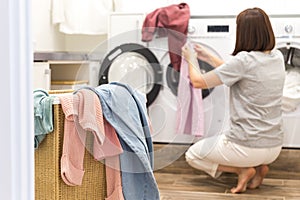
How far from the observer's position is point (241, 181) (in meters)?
2.79

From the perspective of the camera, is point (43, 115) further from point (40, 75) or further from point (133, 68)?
point (40, 75)

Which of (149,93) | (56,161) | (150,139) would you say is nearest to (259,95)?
(149,93)

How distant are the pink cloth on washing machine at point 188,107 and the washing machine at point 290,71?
59 centimetres

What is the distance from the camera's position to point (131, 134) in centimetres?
188

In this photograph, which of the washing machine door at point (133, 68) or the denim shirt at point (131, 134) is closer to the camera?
the denim shirt at point (131, 134)

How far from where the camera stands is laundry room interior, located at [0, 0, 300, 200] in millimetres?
643

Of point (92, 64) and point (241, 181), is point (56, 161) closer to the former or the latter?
point (92, 64)

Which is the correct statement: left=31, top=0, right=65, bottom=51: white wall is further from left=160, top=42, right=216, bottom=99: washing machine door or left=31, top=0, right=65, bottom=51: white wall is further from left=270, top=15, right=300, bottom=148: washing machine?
left=270, top=15, right=300, bottom=148: washing machine

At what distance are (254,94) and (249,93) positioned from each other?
0.03 meters

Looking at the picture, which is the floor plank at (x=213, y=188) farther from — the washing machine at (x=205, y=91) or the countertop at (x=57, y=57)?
the countertop at (x=57, y=57)

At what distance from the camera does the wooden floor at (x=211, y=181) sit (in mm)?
2457

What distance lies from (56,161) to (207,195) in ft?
3.81

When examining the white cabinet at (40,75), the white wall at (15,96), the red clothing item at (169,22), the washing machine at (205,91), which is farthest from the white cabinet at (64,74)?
the white wall at (15,96)

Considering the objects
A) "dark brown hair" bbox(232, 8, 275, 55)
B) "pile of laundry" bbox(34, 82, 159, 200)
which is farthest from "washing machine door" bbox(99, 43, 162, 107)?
"dark brown hair" bbox(232, 8, 275, 55)
